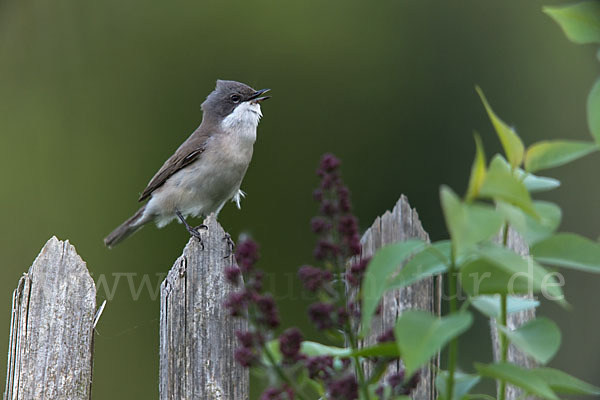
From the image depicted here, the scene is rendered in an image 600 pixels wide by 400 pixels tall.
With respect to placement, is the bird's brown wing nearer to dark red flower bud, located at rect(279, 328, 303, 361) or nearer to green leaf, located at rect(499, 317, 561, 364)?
dark red flower bud, located at rect(279, 328, 303, 361)

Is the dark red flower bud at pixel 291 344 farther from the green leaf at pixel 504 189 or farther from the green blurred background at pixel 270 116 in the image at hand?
the green blurred background at pixel 270 116

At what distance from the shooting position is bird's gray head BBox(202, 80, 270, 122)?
512 cm

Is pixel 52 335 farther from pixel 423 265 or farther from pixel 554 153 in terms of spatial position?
pixel 554 153

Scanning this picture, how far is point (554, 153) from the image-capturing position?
55.1 inches

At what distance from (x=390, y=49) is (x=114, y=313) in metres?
2.67

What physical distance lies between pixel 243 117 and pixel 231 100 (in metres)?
0.20

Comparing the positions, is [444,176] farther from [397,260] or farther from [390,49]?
[397,260]

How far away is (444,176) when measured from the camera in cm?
546

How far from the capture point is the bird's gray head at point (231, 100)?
16.8 ft

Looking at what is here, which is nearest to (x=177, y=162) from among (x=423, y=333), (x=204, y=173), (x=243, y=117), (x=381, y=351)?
(x=204, y=173)

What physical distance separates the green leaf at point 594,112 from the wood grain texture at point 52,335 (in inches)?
58.6

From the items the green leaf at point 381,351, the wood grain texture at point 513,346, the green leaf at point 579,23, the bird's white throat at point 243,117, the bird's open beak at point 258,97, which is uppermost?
the bird's open beak at point 258,97

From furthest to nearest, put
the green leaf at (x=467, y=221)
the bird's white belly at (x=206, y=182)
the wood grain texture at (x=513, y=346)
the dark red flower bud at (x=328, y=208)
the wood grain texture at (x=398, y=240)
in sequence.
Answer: the bird's white belly at (x=206, y=182), the wood grain texture at (x=513, y=346), the wood grain texture at (x=398, y=240), the dark red flower bud at (x=328, y=208), the green leaf at (x=467, y=221)

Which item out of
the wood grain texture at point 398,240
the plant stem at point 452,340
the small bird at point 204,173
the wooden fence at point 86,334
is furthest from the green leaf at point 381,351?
the small bird at point 204,173
